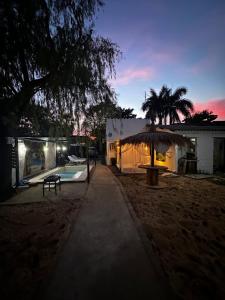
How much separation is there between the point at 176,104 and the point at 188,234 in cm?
2468

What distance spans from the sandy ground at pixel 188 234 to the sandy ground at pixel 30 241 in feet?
7.46

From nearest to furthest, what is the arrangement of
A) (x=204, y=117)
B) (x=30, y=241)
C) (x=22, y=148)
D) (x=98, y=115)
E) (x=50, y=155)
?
(x=30, y=241), (x=98, y=115), (x=22, y=148), (x=50, y=155), (x=204, y=117)

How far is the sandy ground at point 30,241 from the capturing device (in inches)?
104

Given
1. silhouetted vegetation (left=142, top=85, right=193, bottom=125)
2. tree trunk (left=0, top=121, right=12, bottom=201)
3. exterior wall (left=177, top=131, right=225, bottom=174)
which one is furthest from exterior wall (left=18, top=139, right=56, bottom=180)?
silhouetted vegetation (left=142, top=85, right=193, bottom=125)

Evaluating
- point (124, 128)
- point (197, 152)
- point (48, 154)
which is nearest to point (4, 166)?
point (48, 154)

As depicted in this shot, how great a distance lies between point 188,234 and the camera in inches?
165

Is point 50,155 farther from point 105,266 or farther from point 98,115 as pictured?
point 105,266

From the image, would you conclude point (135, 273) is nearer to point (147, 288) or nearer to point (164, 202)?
point (147, 288)

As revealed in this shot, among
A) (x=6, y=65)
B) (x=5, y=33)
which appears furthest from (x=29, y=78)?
(x=5, y=33)

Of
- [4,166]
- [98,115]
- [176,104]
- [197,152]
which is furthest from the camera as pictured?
[176,104]

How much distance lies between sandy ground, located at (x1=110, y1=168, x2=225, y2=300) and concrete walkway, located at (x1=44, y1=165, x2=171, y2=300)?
437mm

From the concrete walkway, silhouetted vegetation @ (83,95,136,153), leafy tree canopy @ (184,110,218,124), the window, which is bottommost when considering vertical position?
the concrete walkway

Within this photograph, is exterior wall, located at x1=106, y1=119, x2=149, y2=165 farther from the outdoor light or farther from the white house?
the outdoor light

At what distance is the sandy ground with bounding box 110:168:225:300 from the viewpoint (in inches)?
104
